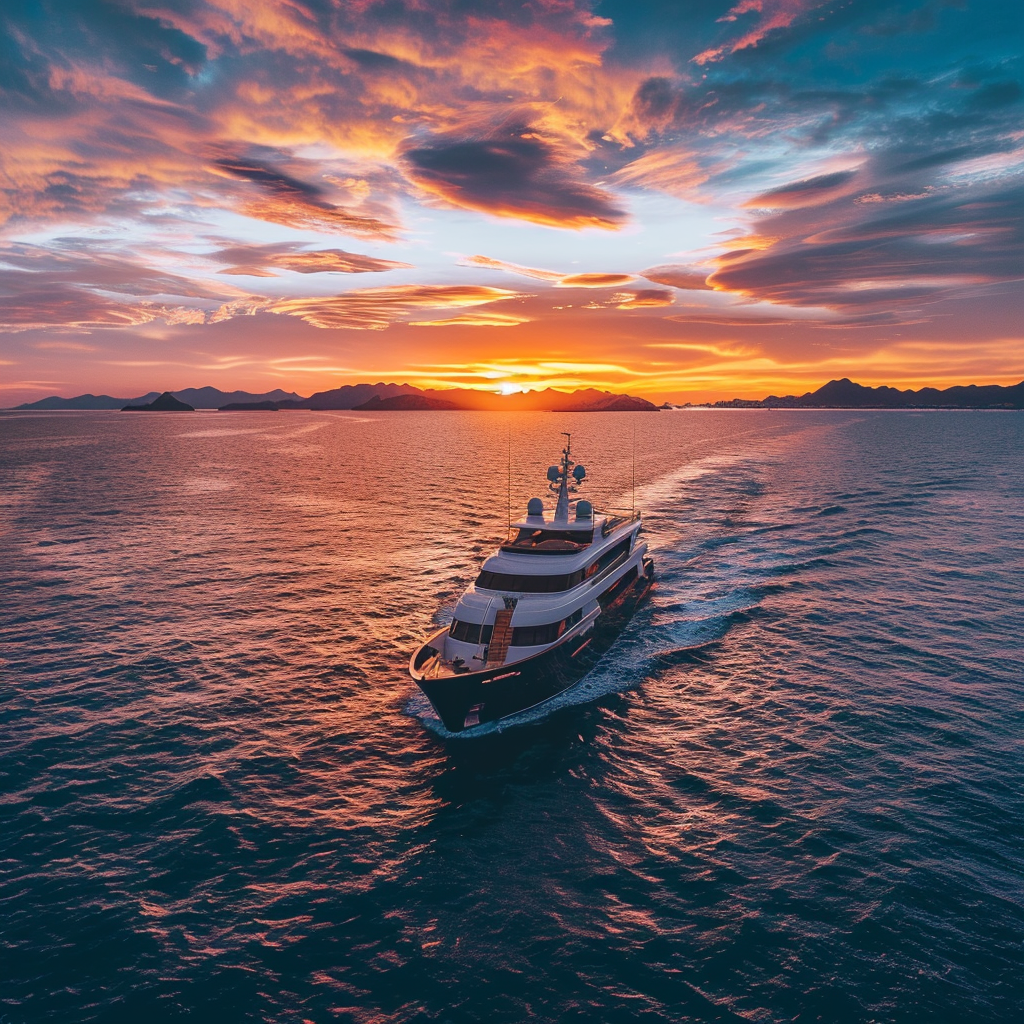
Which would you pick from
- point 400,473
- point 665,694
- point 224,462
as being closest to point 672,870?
point 665,694

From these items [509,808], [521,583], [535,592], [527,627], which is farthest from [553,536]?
[509,808]

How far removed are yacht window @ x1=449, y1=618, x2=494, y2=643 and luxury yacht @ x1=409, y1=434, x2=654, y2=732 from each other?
0.05 m

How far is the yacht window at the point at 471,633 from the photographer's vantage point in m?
24.9

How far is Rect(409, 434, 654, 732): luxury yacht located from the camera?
2300cm

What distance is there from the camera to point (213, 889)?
1563 centimetres

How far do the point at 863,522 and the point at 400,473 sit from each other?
70.6 meters

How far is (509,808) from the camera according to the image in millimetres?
19078

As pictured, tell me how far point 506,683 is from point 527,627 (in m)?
2.89

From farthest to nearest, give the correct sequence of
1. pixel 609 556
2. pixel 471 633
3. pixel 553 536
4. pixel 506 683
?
pixel 609 556 < pixel 553 536 < pixel 471 633 < pixel 506 683

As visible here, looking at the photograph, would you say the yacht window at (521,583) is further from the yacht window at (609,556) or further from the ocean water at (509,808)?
the ocean water at (509,808)

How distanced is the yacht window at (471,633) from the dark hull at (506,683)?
1152 mm

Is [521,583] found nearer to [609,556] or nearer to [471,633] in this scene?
[471,633]

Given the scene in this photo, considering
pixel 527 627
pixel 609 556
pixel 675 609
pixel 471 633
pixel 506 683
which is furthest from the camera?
pixel 675 609

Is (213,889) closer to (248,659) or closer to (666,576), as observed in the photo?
(248,659)
